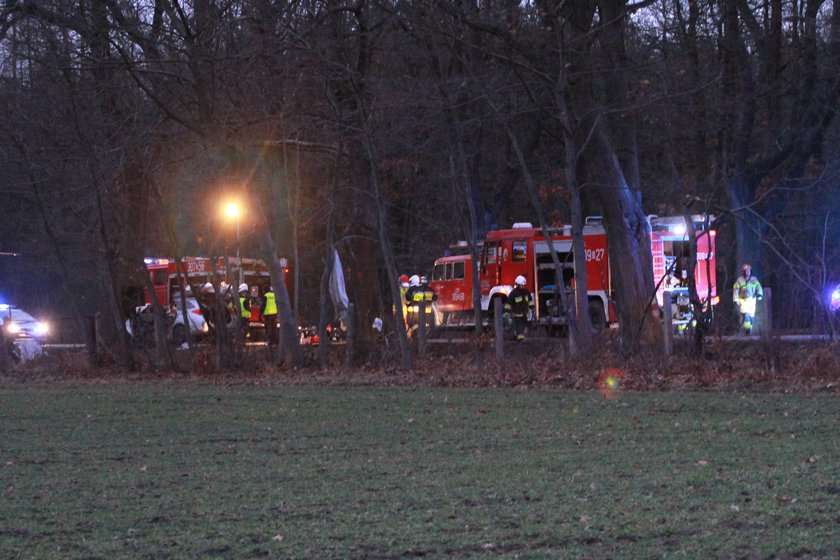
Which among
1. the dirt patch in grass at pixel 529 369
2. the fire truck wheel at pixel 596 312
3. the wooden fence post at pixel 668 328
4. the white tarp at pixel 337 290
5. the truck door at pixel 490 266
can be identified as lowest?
the dirt patch in grass at pixel 529 369

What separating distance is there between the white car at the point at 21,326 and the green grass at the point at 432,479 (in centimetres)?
1114

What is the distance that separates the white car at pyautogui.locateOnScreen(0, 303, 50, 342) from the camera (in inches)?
1042

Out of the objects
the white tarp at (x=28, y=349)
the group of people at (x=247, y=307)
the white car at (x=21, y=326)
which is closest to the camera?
the group of people at (x=247, y=307)

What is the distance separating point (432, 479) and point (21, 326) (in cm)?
2300

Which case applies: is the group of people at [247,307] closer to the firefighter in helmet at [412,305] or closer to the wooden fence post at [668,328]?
the firefighter in helmet at [412,305]

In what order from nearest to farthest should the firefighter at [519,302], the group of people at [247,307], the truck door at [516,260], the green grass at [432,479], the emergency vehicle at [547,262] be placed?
the green grass at [432,479]
the group of people at [247,307]
the firefighter at [519,302]
the emergency vehicle at [547,262]
the truck door at [516,260]

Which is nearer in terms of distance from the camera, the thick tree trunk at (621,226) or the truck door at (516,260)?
the thick tree trunk at (621,226)

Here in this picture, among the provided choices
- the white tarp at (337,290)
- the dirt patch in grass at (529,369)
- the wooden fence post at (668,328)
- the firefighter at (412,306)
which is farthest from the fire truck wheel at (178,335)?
the wooden fence post at (668,328)

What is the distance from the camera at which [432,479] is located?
9.55 m

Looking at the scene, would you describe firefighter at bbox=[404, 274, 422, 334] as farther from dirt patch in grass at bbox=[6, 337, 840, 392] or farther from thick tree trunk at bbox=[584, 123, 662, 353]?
thick tree trunk at bbox=[584, 123, 662, 353]

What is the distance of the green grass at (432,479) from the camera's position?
7.20 meters

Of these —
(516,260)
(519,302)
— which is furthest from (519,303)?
(516,260)

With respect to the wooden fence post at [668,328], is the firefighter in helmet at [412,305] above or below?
above

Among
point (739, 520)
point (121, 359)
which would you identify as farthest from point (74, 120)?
point (739, 520)
